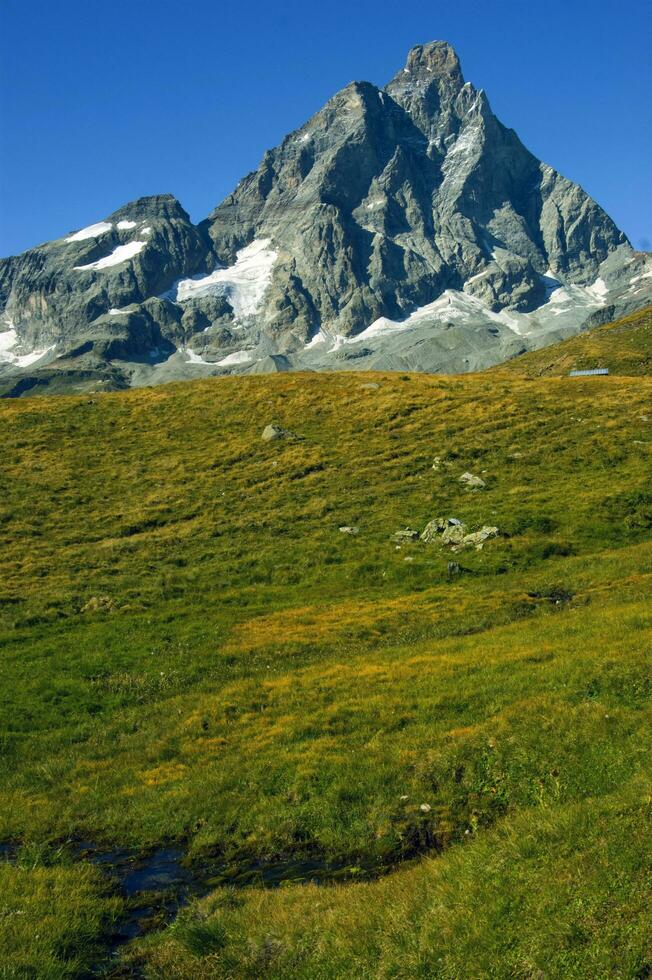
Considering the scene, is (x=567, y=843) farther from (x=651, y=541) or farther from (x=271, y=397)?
(x=271, y=397)

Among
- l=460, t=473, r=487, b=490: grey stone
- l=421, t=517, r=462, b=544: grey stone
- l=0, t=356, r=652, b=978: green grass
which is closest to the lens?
l=0, t=356, r=652, b=978: green grass

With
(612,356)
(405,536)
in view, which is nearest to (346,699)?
(405,536)

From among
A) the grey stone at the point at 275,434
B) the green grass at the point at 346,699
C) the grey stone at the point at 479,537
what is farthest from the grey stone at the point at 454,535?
the grey stone at the point at 275,434

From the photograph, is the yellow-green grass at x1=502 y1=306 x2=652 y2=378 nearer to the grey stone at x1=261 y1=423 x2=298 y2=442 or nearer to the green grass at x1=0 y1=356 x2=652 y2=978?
the grey stone at x1=261 y1=423 x2=298 y2=442

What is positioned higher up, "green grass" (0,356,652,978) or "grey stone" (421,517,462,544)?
"grey stone" (421,517,462,544)

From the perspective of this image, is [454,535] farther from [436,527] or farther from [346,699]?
[346,699]

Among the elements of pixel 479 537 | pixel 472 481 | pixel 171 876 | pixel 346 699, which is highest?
pixel 472 481

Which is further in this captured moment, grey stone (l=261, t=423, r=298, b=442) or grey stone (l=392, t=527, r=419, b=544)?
grey stone (l=261, t=423, r=298, b=442)

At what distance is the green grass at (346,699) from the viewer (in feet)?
Result: 37.9

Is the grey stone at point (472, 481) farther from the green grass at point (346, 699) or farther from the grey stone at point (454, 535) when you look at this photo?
the grey stone at point (454, 535)

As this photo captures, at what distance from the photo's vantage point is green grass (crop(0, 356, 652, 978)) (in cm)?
1154

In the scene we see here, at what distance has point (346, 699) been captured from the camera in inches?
891

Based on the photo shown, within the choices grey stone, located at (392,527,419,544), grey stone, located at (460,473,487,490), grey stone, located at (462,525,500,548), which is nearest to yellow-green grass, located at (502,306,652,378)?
grey stone, located at (460,473,487,490)

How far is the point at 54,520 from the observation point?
5175 centimetres
